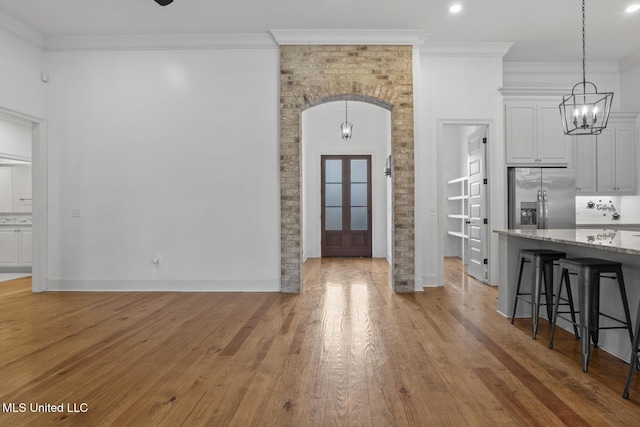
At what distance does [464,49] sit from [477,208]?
235 centimetres

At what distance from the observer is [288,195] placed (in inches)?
204

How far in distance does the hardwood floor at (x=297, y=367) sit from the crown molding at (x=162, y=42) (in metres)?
3.40

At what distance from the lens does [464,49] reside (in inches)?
217

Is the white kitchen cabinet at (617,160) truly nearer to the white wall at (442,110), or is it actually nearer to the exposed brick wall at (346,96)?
the white wall at (442,110)

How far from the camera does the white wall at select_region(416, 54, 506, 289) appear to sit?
5.49 meters

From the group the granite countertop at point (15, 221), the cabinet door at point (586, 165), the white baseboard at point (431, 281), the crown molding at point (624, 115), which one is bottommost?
the white baseboard at point (431, 281)

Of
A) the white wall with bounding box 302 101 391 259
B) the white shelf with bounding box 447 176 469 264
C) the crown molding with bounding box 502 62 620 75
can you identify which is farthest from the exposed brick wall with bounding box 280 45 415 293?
the white wall with bounding box 302 101 391 259

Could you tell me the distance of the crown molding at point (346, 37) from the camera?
5.06m

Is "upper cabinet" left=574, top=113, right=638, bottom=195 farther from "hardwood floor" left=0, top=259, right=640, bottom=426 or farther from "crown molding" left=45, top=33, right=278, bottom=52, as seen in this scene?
"crown molding" left=45, top=33, right=278, bottom=52

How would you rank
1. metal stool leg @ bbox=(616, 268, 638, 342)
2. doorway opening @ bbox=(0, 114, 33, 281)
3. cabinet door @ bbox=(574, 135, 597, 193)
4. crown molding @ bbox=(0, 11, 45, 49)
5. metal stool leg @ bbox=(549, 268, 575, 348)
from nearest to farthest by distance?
metal stool leg @ bbox=(616, 268, 638, 342)
metal stool leg @ bbox=(549, 268, 575, 348)
crown molding @ bbox=(0, 11, 45, 49)
cabinet door @ bbox=(574, 135, 597, 193)
doorway opening @ bbox=(0, 114, 33, 281)

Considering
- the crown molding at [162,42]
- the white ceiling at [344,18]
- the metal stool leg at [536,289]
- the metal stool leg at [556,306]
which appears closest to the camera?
the metal stool leg at [556,306]

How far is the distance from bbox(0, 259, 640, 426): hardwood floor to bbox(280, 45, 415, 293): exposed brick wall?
0.82 metres

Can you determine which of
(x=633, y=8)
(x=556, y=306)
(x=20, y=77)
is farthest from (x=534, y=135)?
(x=20, y=77)

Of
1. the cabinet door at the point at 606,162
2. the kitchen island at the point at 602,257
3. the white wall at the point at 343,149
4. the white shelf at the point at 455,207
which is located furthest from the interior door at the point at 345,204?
the kitchen island at the point at 602,257
